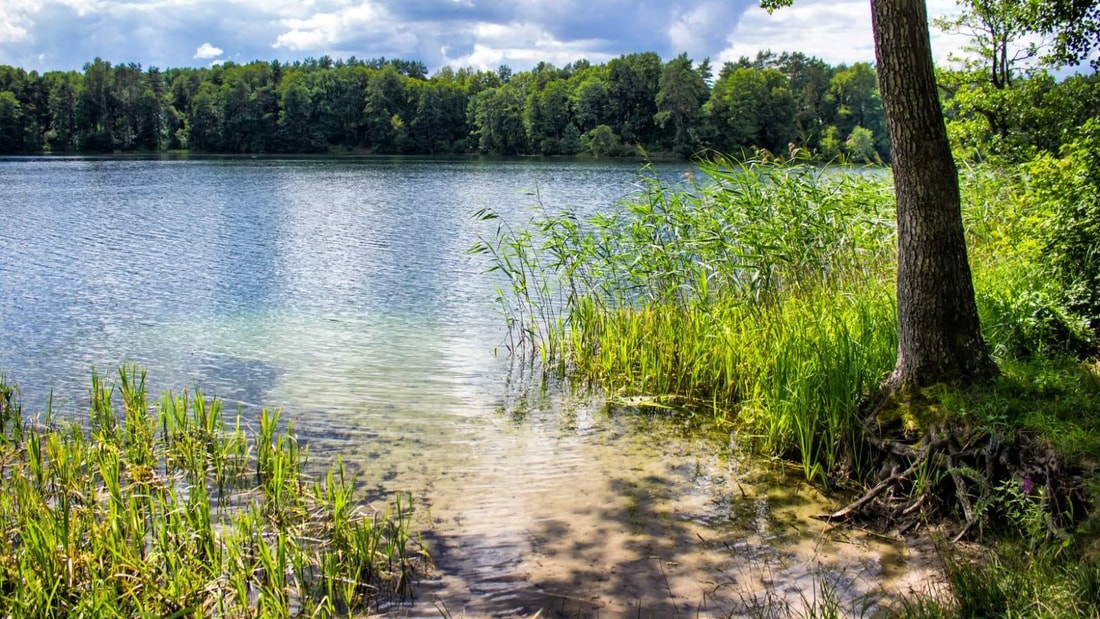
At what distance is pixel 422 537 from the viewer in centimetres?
538

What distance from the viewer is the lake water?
15.8 ft

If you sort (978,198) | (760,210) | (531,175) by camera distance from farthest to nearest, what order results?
1. (531,175)
2. (978,198)
3. (760,210)

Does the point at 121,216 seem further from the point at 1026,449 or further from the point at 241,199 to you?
the point at 1026,449

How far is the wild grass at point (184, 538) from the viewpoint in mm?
4055

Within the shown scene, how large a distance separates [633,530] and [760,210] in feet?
16.4

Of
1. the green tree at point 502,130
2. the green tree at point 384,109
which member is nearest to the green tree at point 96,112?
the green tree at point 384,109

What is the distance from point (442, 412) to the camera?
28.2ft

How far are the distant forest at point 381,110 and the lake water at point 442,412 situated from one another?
73.0 meters

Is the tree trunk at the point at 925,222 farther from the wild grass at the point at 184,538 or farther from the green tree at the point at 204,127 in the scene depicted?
the green tree at the point at 204,127

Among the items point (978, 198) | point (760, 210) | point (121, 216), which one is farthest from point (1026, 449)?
point (121, 216)

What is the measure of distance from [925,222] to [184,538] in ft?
17.7

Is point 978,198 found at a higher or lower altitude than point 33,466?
higher

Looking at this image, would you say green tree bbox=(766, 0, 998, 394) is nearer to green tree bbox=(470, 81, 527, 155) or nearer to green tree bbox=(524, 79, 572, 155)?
green tree bbox=(524, 79, 572, 155)

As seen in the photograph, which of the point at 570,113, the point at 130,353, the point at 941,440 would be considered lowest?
the point at 130,353
